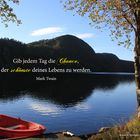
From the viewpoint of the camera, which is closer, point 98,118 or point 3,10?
point 3,10

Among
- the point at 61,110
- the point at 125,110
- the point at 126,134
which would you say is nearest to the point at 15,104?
the point at 61,110

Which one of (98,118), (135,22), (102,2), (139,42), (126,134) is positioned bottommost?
(98,118)

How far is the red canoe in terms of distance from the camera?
3472 centimetres

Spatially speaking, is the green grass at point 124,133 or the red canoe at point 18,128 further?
the red canoe at point 18,128

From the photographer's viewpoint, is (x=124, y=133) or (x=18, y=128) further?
(x=18, y=128)

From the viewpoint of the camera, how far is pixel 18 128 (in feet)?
128

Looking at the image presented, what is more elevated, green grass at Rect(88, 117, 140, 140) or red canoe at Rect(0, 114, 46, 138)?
green grass at Rect(88, 117, 140, 140)

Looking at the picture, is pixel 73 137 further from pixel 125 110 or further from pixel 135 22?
pixel 125 110

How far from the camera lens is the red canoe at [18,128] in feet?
114

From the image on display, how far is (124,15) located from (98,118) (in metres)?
45.5

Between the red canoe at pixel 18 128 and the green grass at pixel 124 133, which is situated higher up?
the green grass at pixel 124 133

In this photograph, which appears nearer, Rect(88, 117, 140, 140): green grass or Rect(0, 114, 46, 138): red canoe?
Rect(88, 117, 140, 140): green grass

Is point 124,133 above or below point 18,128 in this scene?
above

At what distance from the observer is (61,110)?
82250 millimetres
